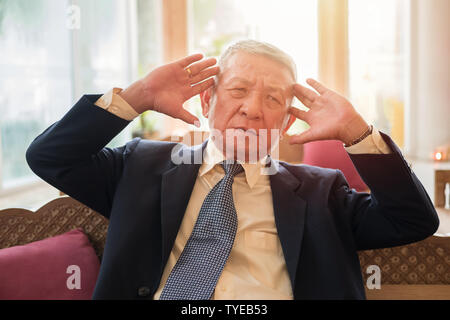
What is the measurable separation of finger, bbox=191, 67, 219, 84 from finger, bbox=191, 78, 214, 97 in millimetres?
18

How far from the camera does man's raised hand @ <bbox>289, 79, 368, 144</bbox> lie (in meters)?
1.24

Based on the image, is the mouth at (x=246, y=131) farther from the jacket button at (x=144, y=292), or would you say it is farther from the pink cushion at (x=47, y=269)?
the pink cushion at (x=47, y=269)

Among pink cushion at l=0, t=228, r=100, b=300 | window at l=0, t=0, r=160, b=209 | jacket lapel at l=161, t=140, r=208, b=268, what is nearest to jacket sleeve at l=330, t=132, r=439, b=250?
jacket lapel at l=161, t=140, r=208, b=268

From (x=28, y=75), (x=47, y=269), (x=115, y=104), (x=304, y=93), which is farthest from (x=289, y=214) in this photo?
(x=28, y=75)

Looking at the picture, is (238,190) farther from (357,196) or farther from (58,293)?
(58,293)

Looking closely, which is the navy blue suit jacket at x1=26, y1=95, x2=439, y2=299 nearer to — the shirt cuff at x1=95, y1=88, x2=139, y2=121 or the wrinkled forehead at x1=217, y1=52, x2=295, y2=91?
the shirt cuff at x1=95, y1=88, x2=139, y2=121

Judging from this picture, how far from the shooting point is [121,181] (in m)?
1.33

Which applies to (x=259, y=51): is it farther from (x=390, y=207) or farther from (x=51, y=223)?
(x=51, y=223)

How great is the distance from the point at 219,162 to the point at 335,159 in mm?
1225

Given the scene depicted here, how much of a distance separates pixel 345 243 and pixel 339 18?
12.5 ft

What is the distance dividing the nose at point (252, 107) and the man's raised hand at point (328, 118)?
0.13 metres

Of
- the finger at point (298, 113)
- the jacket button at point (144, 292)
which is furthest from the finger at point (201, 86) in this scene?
Answer: the jacket button at point (144, 292)

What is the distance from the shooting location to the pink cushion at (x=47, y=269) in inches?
51.7
